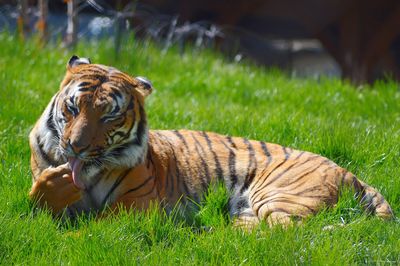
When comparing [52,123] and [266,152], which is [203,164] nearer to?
[266,152]

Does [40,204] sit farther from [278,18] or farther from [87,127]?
[278,18]

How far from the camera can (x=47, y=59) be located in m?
8.00

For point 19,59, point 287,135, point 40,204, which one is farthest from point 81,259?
point 19,59

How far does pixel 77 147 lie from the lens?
457cm

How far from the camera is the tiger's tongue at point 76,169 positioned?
4691 mm

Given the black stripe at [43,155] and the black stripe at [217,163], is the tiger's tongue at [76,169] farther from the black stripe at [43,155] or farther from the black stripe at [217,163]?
the black stripe at [217,163]

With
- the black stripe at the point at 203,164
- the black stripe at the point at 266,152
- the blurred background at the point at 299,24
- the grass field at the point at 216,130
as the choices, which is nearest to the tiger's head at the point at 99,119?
the grass field at the point at 216,130

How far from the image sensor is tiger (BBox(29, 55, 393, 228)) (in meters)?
4.71

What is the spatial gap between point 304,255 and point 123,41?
4458mm

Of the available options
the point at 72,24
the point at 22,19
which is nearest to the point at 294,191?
the point at 72,24

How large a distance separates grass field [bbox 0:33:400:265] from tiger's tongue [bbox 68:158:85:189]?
0.22 m

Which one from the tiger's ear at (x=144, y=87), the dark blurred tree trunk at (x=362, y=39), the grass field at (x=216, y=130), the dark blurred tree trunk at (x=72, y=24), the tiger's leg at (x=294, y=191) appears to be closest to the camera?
the grass field at (x=216, y=130)

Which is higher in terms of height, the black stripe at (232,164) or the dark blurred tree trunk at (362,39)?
the black stripe at (232,164)

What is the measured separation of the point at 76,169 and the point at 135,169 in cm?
37
